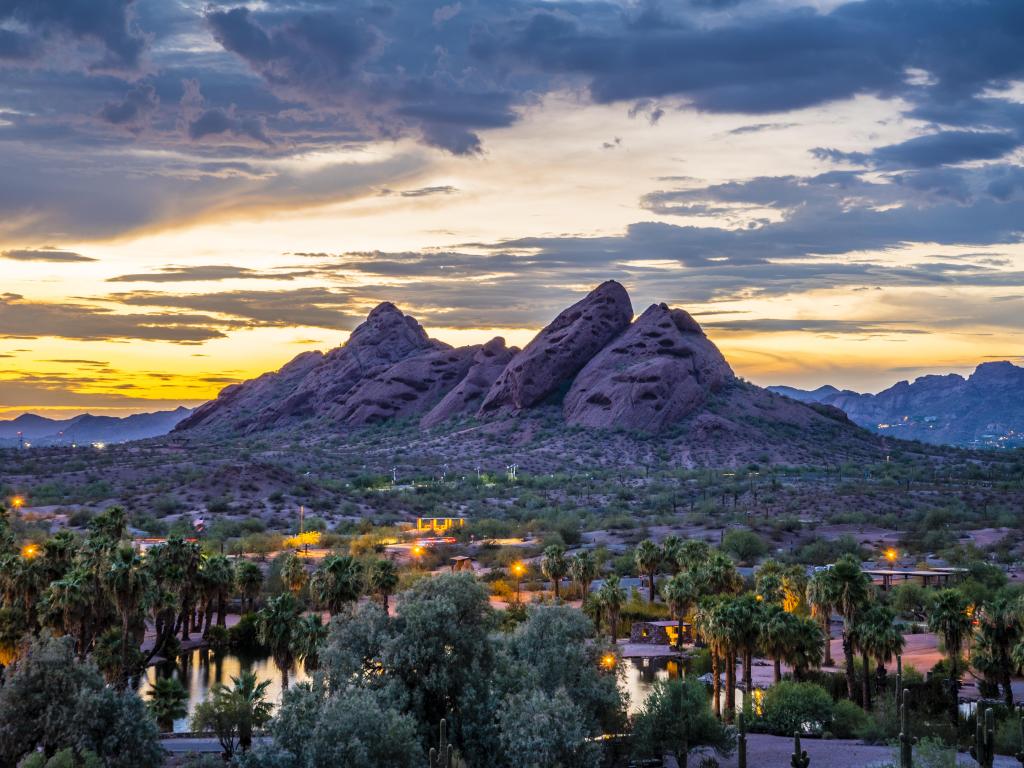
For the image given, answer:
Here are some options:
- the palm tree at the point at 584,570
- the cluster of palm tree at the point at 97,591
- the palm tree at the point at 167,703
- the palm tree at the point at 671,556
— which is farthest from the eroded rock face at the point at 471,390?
the palm tree at the point at 167,703

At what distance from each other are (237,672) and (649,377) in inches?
4487

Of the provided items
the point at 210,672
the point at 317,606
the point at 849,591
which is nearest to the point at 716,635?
the point at 849,591

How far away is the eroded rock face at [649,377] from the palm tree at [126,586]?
382 feet

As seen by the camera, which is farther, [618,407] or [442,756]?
[618,407]

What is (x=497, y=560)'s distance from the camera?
76.4 metres

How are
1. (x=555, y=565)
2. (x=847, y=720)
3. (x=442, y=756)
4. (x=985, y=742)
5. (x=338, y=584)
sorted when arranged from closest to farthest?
(x=442, y=756) < (x=985, y=742) < (x=847, y=720) < (x=338, y=584) < (x=555, y=565)

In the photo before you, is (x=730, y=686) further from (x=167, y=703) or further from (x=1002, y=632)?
(x=167, y=703)

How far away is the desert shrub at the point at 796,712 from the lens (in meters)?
37.7

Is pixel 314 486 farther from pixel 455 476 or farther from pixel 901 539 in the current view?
pixel 901 539

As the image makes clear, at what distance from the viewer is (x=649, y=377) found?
158125 mm

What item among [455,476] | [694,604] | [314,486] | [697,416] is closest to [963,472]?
[697,416]

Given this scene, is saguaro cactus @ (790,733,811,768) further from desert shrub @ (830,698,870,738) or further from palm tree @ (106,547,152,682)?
palm tree @ (106,547,152,682)

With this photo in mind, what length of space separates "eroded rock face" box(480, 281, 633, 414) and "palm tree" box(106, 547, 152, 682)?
5102 inches

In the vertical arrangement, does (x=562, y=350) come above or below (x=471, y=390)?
above
